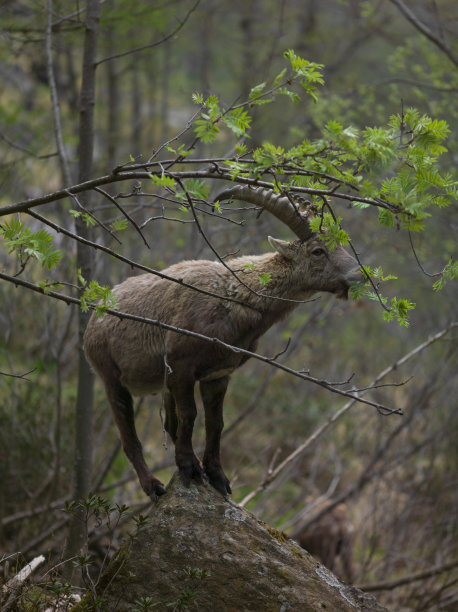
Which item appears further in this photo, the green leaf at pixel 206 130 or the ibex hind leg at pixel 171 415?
the ibex hind leg at pixel 171 415

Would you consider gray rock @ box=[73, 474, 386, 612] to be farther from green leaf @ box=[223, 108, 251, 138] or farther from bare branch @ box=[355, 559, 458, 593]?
bare branch @ box=[355, 559, 458, 593]

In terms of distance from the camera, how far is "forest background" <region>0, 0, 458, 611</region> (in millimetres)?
3646

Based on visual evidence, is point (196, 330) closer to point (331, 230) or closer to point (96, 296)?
point (96, 296)

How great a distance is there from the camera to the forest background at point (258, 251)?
3646 millimetres

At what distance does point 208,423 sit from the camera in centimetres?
523

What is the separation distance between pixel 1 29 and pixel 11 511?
20.3 ft

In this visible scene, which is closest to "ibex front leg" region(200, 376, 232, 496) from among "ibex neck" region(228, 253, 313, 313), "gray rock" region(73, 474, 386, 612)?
"gray rock" region(73, 474, 386, 612)

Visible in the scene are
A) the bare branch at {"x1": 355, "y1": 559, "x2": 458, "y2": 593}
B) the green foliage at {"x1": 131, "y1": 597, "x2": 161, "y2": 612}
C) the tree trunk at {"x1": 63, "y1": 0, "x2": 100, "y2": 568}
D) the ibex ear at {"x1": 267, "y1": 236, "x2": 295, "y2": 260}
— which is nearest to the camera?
the green foliage at {"x1": 131, "y1": 597, "x2": 161, "y2": 612}

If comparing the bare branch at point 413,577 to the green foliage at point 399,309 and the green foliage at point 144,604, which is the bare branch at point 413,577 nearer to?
the green foliage at point 144,604

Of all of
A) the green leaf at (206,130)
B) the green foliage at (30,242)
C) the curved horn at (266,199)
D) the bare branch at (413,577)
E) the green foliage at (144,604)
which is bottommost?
the green foliage at (144,604)

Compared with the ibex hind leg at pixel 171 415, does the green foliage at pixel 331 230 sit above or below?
above

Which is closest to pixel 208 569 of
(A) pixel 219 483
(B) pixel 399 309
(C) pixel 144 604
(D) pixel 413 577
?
(C) pixel 144 604

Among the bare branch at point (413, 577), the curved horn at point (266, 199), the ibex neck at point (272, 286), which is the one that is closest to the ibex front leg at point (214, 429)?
the ibex neck at point (272, 286)

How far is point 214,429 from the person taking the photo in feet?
17.1
